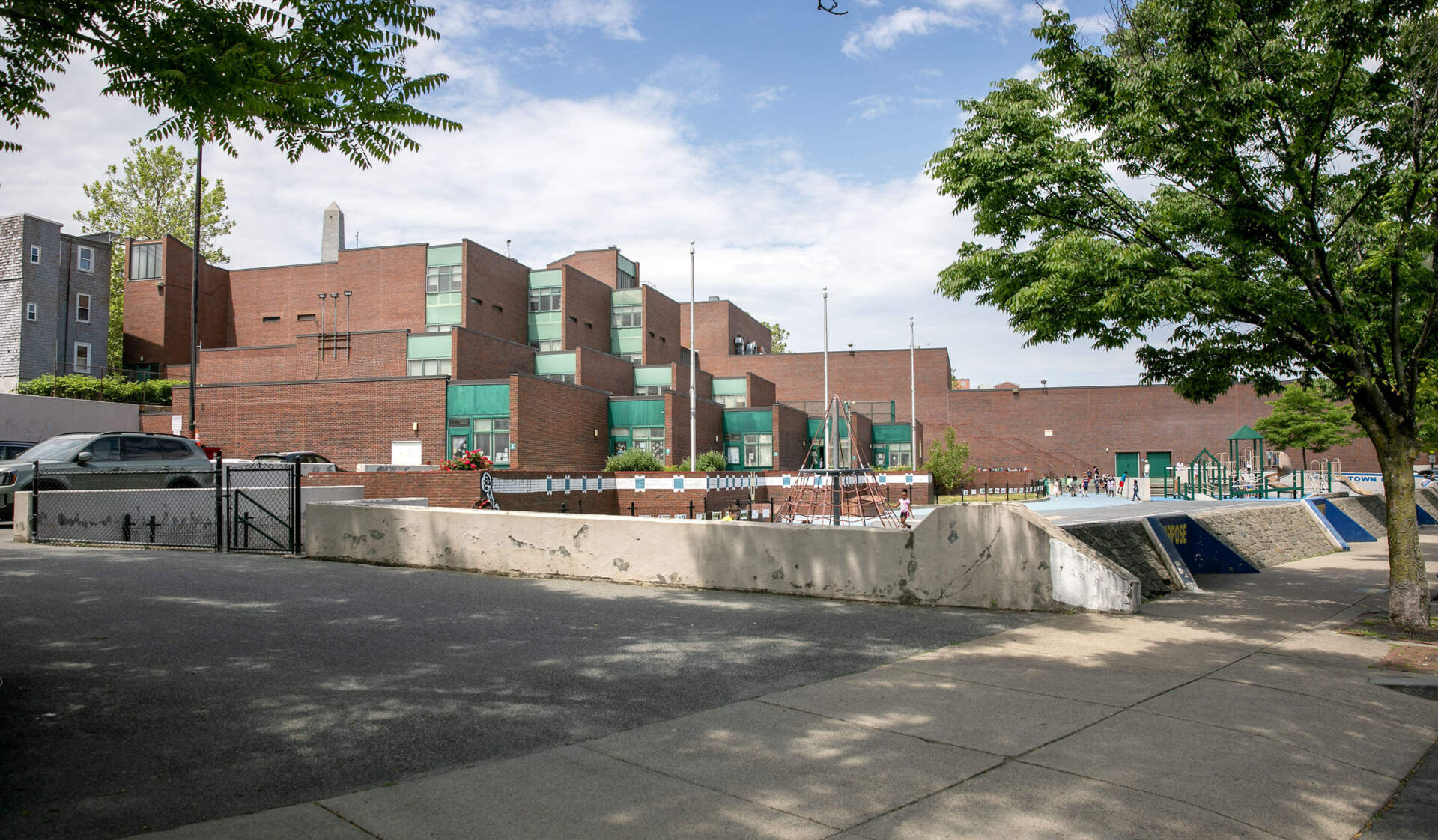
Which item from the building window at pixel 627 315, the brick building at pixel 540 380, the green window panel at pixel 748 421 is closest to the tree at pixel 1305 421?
the brick building at pixel 540 380

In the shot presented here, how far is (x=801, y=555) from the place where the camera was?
10.7 m

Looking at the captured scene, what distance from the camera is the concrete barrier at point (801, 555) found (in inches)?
392

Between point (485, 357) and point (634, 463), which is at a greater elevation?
point (485, 357)

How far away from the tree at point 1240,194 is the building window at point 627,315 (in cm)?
5444

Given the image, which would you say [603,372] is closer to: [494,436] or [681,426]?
[681,426]

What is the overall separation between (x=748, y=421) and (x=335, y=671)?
49153 mm

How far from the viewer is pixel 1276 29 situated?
9820 mm

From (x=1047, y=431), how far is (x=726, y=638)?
68727 mm

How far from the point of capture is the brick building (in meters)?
39.2

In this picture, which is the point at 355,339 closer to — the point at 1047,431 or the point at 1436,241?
the point at 1436,241

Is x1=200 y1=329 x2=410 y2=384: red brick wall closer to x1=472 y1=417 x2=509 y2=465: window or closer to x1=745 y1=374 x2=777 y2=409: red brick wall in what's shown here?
x1=472 y1=417 x2=509 y2=465: window

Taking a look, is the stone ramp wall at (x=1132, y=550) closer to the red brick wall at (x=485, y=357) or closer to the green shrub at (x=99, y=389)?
the red brick wall at (x=485, y=357)

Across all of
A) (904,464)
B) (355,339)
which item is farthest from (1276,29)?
(904,464)

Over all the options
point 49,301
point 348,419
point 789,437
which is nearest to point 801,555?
point 348,419
